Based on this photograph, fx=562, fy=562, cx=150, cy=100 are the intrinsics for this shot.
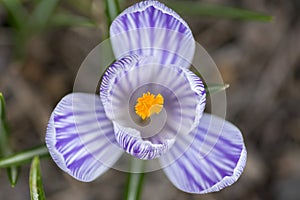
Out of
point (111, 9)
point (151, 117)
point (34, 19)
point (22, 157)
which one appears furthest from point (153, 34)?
point (34, 19)

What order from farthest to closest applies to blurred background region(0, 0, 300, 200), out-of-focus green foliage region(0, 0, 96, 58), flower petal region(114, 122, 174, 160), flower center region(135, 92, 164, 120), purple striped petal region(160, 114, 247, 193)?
blurred background region(0, 0, 300, 200)
out-of-focus green foliage region(0, 0, 96, 58)
flower center region(135, 92, 164, 120)
purple striped petal region(160, 114, 247, 193)
flower petal region(114, 122, 174, 160)

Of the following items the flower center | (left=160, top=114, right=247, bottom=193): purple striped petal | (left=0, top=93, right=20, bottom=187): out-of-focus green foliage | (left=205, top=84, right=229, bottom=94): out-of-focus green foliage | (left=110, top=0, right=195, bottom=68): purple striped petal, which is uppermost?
(left=110, top=0, right=195, bottom=68): purple striped petal

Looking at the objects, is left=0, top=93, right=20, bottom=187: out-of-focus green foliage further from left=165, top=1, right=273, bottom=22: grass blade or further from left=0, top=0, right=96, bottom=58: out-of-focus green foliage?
left=165, top=1, right=273, bottom=22: grass blade

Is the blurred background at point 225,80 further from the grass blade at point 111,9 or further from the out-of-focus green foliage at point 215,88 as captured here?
the out-of-focus green foliage at point 215,88

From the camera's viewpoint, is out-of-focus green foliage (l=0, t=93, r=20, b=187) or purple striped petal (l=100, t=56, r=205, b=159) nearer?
purple striped petal (l=100, t=56, r=205, b=159)

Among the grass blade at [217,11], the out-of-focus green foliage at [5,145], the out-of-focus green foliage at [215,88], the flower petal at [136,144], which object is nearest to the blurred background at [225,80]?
the grass blade at [217,11]

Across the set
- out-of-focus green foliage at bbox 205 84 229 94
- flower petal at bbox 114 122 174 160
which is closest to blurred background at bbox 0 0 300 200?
out-of-focus green foliage at bbox 205 84 229 94
